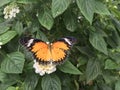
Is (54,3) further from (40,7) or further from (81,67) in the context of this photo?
(81,67)

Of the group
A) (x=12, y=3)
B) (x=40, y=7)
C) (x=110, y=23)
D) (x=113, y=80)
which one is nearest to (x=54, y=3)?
(x=40, y=7)

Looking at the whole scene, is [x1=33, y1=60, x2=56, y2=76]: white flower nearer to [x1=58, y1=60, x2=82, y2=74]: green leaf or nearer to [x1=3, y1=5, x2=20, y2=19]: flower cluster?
[x1=58, y1=60, x2=82, y2=74]: green leaf

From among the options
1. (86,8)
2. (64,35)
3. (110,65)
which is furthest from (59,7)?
(110,65)

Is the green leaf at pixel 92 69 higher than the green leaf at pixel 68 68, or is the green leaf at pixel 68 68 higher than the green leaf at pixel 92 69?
the green leaf at pixel 68 68

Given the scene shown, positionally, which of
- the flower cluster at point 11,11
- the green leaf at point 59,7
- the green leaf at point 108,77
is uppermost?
the green leaf at point 59,7

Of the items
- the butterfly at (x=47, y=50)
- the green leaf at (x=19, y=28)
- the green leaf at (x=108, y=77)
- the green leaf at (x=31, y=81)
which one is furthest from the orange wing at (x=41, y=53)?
the green leaf at (x=108, y=77)

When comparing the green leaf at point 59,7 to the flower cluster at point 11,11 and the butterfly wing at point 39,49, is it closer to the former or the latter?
the butterfly wing at point 39,49

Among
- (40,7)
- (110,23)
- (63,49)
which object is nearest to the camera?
(63,49)

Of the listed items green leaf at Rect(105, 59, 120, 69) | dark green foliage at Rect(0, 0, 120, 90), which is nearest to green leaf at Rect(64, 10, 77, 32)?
dark green foliage at Rect(0, 0, 120, 90)
